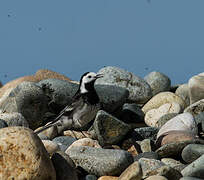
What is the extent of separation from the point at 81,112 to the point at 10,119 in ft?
7.42

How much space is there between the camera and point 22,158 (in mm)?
6613

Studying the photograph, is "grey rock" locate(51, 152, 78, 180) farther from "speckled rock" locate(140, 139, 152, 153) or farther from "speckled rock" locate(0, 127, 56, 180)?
"speckled rock" locate(140, 139, 152, 153)

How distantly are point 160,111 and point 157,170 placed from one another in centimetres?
515

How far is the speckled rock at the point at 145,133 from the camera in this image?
10.4m

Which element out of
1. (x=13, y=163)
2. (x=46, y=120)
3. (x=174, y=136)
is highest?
(x=13, y=163)

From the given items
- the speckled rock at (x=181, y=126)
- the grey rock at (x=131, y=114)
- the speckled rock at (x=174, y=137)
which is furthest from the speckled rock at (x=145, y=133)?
the grey rock at (x=131, y=114)

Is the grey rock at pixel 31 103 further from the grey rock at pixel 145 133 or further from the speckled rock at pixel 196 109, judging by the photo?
the speckled rock at pixel 196 109

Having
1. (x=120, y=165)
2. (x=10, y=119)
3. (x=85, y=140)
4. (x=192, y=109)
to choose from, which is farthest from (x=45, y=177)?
(x=192, y=109)

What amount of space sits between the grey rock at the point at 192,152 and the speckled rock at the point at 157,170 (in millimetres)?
704

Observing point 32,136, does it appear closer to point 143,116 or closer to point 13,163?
point 13,163

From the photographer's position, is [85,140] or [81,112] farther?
[81,112]

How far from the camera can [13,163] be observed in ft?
21.7

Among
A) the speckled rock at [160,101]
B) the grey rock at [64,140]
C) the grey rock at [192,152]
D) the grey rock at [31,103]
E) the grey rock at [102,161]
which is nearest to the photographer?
the grey rock at [102,161]

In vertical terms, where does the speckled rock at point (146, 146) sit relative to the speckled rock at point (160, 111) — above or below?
above
